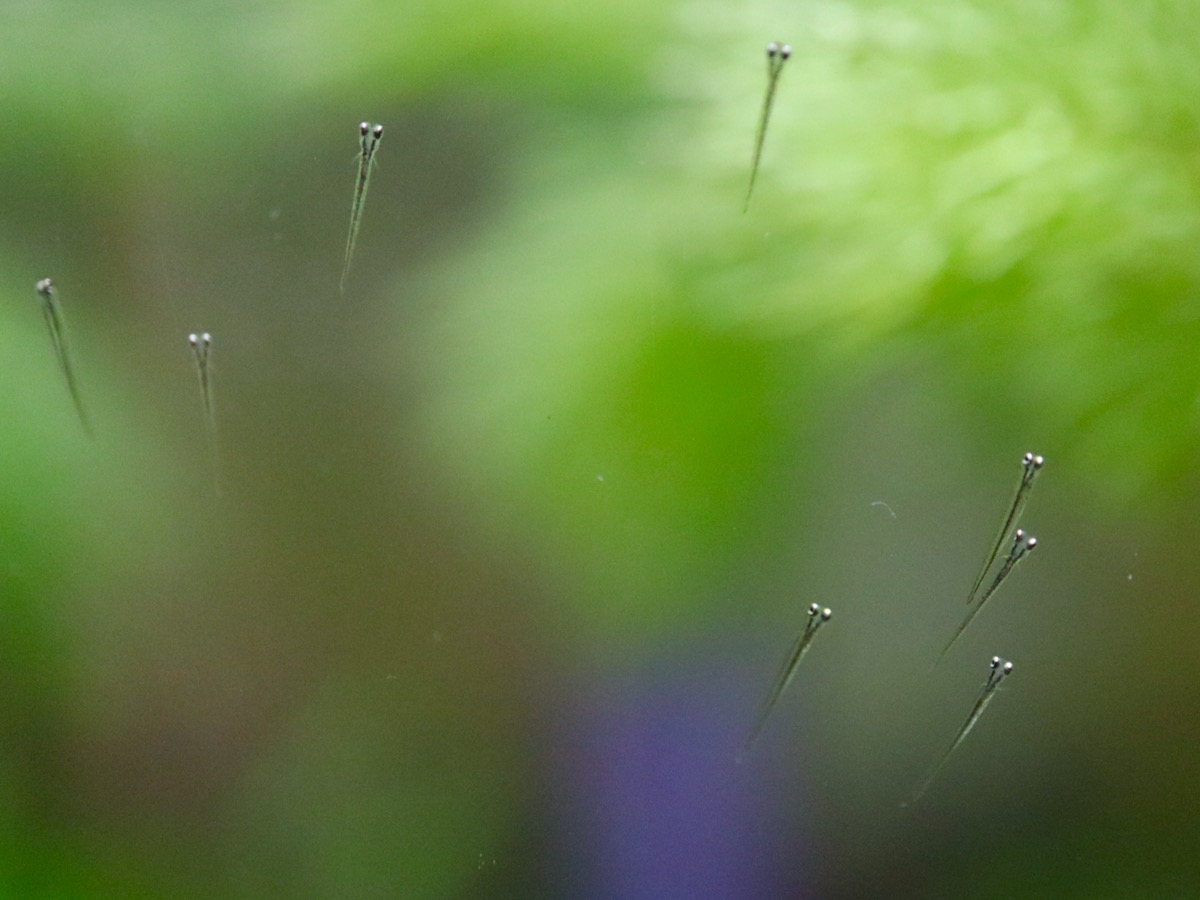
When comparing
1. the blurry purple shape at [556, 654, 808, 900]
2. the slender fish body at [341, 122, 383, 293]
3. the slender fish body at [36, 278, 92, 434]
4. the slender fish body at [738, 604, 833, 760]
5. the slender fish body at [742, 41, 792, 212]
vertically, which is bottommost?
the blurry purple shape at [556, 654, 808, 900]

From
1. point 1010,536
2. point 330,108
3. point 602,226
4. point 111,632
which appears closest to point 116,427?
point 111,632

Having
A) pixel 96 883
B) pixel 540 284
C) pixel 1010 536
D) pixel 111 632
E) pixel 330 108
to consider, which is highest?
pixel 330 108

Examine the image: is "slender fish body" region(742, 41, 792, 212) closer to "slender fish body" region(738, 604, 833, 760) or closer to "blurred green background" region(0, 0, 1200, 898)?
"blurred green background" region(0, 0, 1200, 898)

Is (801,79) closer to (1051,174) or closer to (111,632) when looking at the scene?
(1051,174)

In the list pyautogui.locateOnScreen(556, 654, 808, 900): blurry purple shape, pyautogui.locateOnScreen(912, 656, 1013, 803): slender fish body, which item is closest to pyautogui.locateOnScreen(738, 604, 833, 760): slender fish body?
pyautogui.locateOnScreen(556, 654, 808, 900): blurry purple shape

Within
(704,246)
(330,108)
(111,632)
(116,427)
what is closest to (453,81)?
(330,108)

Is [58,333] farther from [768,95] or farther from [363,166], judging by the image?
[768,95]

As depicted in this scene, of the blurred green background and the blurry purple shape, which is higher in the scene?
the blurred green background

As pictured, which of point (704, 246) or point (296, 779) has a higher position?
point (704, 246)
